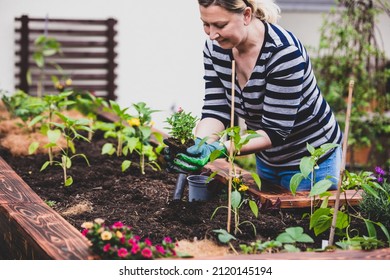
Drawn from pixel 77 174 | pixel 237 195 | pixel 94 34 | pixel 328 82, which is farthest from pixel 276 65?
pixel 94 34

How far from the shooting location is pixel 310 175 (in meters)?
2.86

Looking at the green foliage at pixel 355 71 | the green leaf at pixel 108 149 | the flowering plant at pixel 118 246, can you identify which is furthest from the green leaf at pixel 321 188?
the green foliage at pixel 355 71

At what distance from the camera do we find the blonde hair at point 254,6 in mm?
2408

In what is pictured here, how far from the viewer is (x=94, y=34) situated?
Answer: 6.84m

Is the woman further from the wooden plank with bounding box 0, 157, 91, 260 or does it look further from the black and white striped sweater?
the wooden plank with bounding box 0, 157, 91, 260

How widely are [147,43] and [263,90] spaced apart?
14.3ft

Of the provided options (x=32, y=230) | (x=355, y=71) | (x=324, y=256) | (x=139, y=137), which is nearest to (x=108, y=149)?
(x=139, y=137)

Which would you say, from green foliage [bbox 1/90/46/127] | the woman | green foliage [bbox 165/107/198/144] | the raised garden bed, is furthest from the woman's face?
green foliage [bbox 1/90/46/127]

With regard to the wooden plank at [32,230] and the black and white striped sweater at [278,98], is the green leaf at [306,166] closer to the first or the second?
the black and white striped sweater at [278,98]

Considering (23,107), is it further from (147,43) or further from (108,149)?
(147,43)
